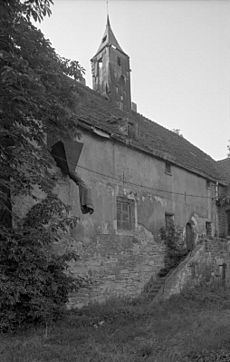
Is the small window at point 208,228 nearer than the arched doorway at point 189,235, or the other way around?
the arched doorway at point 189,235

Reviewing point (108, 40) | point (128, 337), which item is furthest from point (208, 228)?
point (128, 337)

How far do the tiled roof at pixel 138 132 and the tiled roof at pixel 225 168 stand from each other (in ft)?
1.11

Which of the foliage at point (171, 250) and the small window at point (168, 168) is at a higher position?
the small window at point (168, 168)

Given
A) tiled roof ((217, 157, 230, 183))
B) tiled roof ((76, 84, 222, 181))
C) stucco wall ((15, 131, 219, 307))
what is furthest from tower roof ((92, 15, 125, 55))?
tiled roof ((217, 157, 230, 183))

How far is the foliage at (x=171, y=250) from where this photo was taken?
15.8m

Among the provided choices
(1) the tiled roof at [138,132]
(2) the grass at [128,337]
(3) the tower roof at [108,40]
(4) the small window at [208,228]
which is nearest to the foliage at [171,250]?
(1) the tiled roof at [138,132]

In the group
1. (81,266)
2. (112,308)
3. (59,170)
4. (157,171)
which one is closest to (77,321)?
(112,308)

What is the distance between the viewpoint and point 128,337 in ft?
27.3

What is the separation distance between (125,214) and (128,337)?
668 centimetres

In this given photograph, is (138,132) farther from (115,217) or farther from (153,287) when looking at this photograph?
(153,287)

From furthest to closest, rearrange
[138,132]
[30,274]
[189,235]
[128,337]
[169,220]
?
1. [189,235]
2. [138,132]
3. [169,220]
4. [30,274]
5. [128,337]

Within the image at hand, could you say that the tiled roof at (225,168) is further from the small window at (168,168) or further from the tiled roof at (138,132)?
the small window at (168,168)

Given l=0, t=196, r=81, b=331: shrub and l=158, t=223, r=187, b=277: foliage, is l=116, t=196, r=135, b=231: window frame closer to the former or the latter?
l=158, t=223, r=187, b=277: foliage

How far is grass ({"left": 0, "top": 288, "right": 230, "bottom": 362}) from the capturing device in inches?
264
